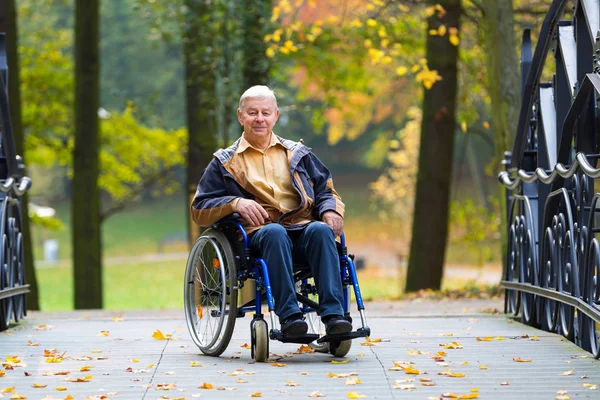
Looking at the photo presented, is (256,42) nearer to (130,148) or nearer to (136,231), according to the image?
(130,148)

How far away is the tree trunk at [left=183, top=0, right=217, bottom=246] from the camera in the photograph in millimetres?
12086

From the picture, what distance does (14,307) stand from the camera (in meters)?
6.83

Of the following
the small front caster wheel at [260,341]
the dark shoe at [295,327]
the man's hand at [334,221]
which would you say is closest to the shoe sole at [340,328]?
the dark shoe at [295,327]

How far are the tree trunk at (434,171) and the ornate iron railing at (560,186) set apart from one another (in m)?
5.03

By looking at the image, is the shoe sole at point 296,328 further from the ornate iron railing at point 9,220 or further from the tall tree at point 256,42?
the tall tree at point 256,42

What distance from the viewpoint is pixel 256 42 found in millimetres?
11602

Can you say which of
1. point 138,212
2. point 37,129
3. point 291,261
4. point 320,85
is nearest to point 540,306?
point 291,261

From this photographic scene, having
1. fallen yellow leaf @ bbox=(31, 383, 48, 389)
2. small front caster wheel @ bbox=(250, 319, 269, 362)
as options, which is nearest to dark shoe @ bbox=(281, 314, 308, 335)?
small front caster wheel @ bbox=(250, 319, 269, 362)

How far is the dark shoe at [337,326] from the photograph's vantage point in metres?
4.61

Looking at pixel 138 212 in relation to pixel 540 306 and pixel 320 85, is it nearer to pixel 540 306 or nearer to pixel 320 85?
pixel 320 85

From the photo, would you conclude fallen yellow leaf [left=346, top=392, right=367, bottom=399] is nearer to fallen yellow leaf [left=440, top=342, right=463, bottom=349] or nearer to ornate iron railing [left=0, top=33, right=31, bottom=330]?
fallen yellow leaf [left=440, top=342, right=463, bottom=349]

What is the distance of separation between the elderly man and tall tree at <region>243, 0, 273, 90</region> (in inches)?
258

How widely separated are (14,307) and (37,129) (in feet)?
35.1

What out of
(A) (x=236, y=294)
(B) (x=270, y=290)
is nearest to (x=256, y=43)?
(A) (x=236, y=294)
